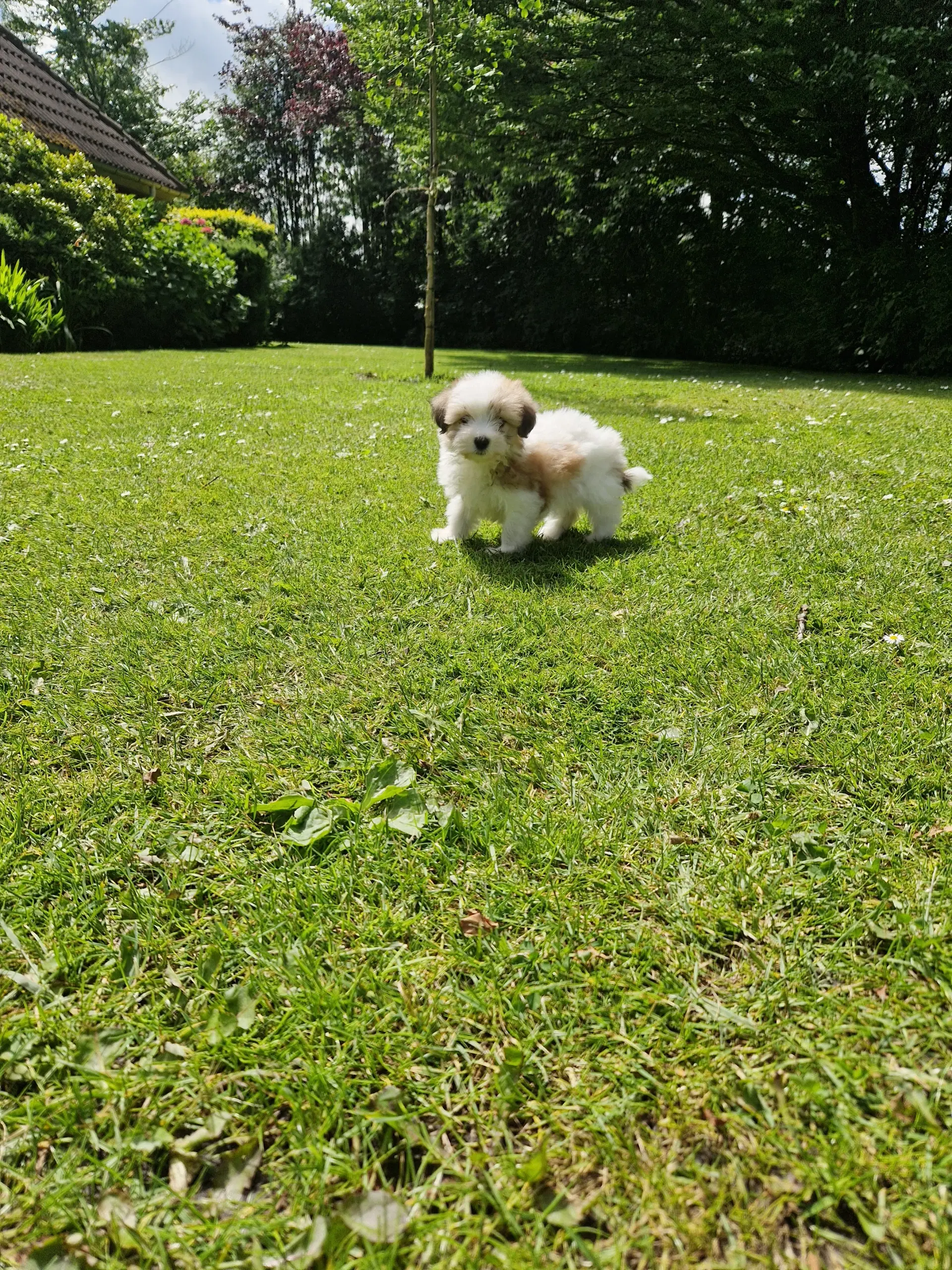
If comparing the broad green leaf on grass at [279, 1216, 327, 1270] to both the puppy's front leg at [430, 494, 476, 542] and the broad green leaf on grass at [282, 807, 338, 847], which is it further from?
the puppy's front leg at [430, 494, 476, 542]

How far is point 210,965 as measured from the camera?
68.7 inches

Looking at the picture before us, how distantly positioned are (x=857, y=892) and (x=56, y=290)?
17.7 m

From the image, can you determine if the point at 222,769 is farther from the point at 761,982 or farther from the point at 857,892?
the point at 857,892

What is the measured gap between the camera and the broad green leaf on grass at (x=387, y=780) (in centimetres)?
228

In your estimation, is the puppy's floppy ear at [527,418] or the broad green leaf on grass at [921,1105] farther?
the puppy's floppy ear at [527,418]

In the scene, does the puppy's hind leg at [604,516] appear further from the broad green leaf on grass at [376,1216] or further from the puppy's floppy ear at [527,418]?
the broad green leaf on grass at [376,1216]

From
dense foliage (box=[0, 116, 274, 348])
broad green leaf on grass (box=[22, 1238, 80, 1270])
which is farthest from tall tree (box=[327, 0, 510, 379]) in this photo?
broad green leaf on grass (box=[22, 1238, 80, 1270])

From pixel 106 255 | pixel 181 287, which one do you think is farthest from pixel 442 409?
pixel 181 287

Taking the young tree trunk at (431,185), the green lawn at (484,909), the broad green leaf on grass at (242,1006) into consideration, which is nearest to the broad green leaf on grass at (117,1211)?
the green lawn at (484,909)

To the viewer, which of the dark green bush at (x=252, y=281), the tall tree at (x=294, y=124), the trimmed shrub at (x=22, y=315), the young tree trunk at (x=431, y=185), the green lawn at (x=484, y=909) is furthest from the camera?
the tall tree at (x=294, y=124)

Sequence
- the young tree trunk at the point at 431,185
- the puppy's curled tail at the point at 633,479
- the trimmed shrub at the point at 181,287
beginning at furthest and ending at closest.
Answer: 1. the trimmed shrub at the point at 181,287
2. the young tree trunk at the point at 431,185
3. the puppy's curled tail at the point at 633,479

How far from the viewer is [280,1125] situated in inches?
55.7

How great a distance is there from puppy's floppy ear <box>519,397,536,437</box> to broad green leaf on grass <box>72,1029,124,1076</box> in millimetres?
3367

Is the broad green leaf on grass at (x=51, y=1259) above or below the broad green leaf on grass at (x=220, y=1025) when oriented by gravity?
below
